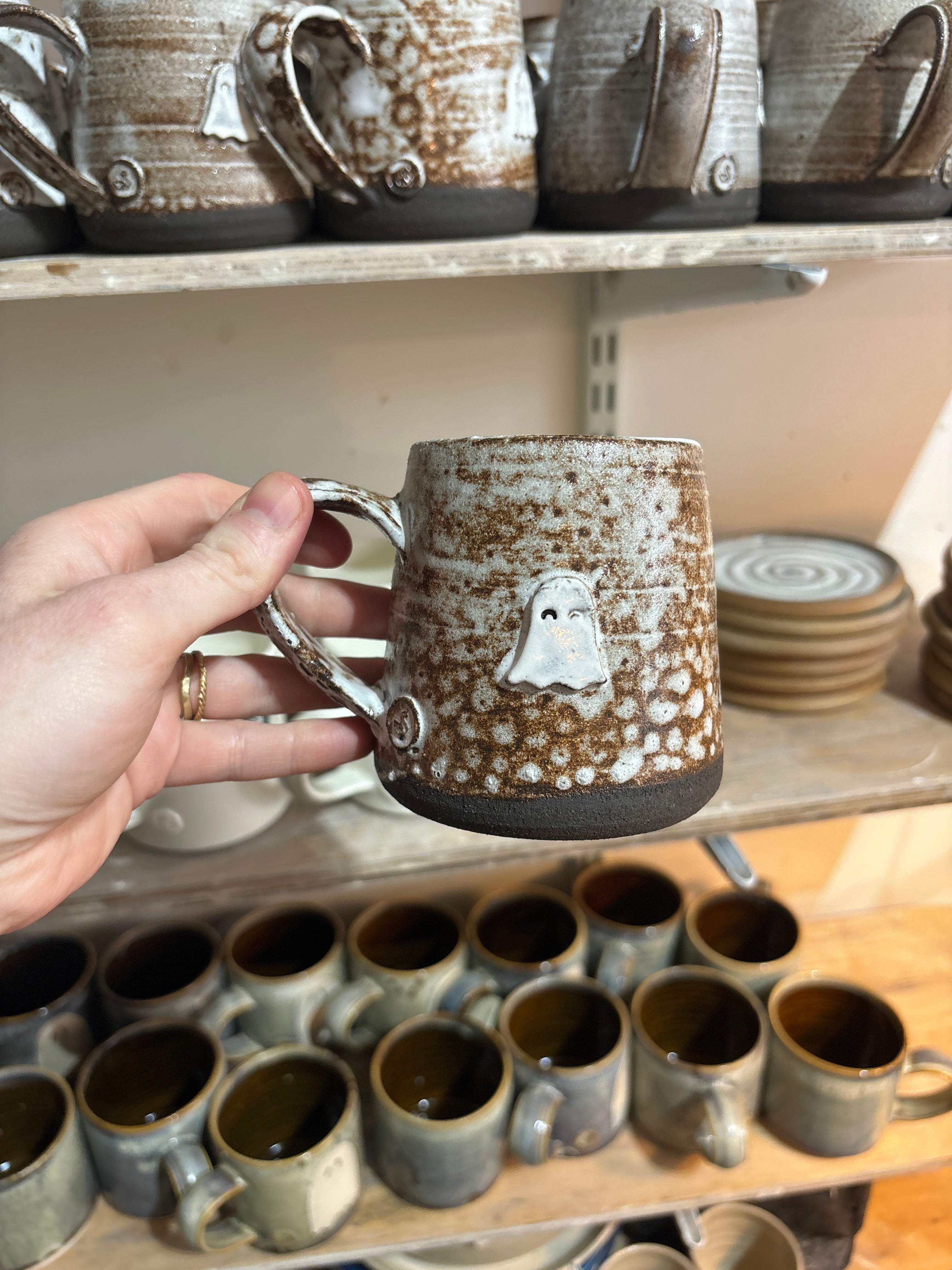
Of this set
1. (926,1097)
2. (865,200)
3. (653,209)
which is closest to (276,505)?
(653,209)

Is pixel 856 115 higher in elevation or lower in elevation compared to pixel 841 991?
higher

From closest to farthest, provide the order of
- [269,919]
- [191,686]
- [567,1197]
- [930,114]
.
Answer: [930,114] < [191,686] < [567,1197] < [269,919]

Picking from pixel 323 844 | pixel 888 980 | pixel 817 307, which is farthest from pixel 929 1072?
pixel 817 307

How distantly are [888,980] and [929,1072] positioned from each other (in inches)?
8.6

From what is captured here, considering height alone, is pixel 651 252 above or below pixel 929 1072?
above

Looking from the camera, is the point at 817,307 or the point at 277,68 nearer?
the point at 277,68

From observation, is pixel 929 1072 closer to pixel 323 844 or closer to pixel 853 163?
pixel 323 844

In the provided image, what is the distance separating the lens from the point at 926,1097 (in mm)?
770

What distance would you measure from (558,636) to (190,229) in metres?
0.31

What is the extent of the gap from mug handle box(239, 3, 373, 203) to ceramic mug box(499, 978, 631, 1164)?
0.67 meters

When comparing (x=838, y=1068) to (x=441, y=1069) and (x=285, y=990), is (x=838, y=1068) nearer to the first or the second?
(x=441, y=1069)

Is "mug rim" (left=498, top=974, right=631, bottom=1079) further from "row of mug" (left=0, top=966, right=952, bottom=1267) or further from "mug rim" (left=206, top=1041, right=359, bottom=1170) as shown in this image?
"mug rim" (left=206, top=1041, right=359, bottom=1170)

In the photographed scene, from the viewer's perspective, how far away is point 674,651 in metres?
0.41

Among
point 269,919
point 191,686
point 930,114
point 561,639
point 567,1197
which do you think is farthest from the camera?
point 269,919
